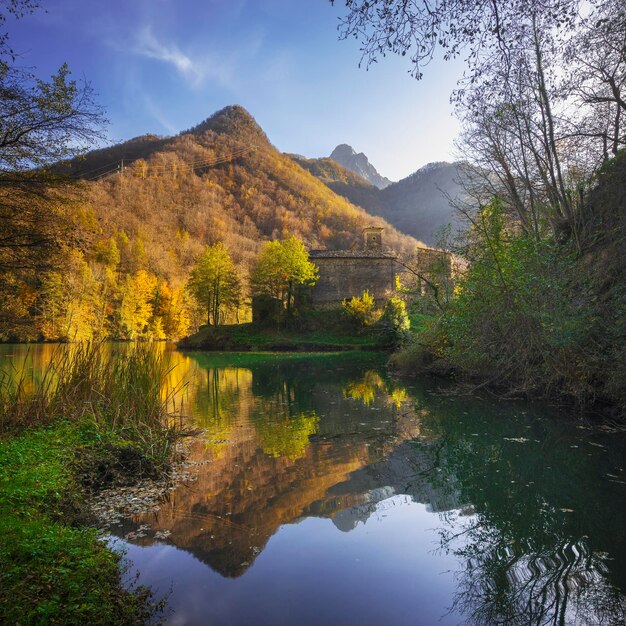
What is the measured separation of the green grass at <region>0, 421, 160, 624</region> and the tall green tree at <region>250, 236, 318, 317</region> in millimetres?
34719

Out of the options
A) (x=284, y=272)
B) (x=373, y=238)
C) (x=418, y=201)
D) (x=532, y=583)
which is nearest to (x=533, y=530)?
(x=532, y=583)

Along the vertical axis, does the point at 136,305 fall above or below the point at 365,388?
above

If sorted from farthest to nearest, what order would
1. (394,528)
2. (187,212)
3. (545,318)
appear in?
(187,212), (545,318), (394,528)

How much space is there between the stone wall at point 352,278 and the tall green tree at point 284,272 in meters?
1.73

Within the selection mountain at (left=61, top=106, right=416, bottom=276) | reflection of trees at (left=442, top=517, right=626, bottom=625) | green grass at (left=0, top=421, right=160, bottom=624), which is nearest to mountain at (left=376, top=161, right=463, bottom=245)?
→ mountain at (left=61, top=106, right=416, bottom=276)

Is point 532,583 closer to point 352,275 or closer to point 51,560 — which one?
point 51,560

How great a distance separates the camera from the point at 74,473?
16.7 feet

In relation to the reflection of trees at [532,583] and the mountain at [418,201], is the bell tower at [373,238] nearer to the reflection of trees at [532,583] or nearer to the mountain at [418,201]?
the reflection of trees at [532,583]

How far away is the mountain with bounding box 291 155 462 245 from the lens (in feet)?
351

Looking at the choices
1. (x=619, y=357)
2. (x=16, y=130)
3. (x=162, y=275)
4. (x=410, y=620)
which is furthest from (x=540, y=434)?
(x=162, y=275)

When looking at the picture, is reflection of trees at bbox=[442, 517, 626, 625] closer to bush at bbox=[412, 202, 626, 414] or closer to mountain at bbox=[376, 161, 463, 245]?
bush at bbox=[412, 202, 626, 414]

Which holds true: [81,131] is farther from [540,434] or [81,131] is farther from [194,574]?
[540,434]

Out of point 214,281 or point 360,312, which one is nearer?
point 360,312

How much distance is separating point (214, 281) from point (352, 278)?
12.7 m
